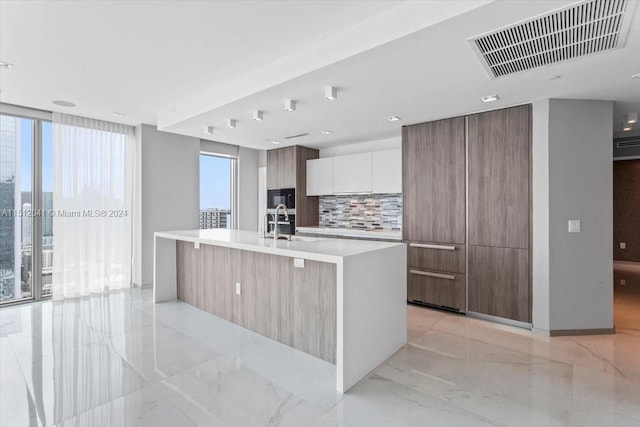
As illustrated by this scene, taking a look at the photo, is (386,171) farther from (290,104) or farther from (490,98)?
(290,104)

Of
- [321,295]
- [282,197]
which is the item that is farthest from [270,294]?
[282,197]

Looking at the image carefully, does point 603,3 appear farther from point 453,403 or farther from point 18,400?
point 18,400

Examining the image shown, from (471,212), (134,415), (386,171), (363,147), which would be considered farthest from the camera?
(363,147)

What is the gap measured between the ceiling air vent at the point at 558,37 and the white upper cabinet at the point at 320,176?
335 centimetres

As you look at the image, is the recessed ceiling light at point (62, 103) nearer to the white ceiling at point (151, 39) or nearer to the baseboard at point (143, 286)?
the white ceiling at point (151, 39)

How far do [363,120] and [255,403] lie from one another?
10.8 feet

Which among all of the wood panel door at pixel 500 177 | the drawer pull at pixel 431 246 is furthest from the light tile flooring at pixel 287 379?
the wood panel door at pixel 500 177

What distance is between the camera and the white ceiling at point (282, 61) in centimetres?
206

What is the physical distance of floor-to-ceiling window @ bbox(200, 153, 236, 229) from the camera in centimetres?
614

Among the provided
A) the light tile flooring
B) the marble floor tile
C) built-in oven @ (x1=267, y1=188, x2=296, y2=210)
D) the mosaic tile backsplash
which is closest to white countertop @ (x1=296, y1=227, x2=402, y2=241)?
the mosaic tile backsplash

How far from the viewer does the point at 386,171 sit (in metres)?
4.84

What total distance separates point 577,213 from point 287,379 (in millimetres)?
3265

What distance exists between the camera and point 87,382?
2.28 metres

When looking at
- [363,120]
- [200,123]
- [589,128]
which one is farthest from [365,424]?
[200,123]
